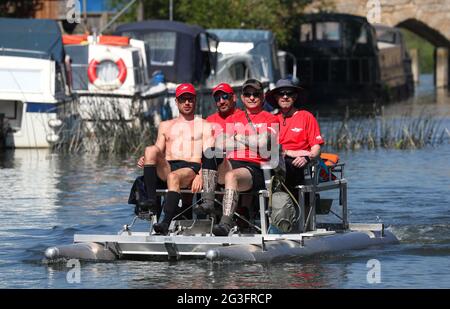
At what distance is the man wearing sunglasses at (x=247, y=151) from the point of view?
13802 mm

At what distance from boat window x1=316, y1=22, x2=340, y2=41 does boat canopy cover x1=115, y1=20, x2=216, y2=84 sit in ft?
44.2

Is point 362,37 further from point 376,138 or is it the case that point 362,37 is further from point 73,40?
point 376,138

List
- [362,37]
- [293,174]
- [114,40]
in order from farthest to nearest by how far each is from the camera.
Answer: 1. [362,37]
2. [114,40]
3. [293,174]

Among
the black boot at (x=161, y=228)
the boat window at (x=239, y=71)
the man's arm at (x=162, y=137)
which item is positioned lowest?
the boat window at (x=239, y=71)

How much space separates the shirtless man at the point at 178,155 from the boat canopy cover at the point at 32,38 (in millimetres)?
14646

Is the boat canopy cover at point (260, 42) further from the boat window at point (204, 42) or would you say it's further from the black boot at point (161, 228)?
the black boot at point (161, 228)

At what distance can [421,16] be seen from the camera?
2154 inches

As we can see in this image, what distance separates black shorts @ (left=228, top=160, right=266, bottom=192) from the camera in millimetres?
14055

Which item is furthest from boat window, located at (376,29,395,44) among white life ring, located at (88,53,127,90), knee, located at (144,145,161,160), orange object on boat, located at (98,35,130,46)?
knee, located at (144,145,161,160)

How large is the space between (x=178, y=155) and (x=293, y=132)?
1.12m

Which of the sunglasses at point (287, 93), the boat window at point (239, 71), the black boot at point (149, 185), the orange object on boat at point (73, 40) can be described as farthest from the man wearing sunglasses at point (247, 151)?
the boat window at point (239, 71)

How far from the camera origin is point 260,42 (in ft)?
124

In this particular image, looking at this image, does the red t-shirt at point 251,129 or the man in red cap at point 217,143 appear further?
the red t-shirt at point 251,129

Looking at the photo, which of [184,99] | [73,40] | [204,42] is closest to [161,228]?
[184,99]
